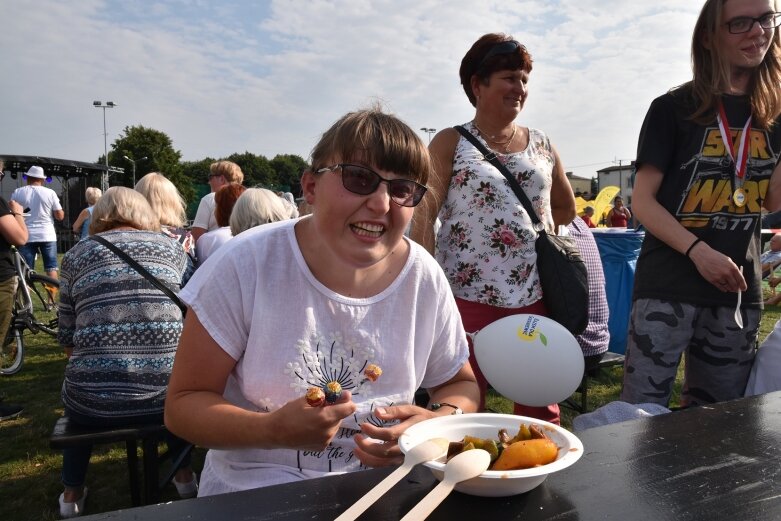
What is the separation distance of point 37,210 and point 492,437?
8847 millimetres

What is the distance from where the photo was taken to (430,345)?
1.48 m

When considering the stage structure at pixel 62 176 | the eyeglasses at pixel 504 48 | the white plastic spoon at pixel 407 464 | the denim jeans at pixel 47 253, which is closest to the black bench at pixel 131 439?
the white plastic spoon at pixel 407 464

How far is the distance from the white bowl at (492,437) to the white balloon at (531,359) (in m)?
0.70

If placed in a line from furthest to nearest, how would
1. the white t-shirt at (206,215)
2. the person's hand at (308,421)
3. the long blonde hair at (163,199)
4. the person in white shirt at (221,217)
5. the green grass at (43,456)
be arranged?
the white t-shirt at (206,215) < the person in white shirt at (221,217) < the long blonde hair at (163,199) < the green grass at (43,456) < the person's hand at (308,421)

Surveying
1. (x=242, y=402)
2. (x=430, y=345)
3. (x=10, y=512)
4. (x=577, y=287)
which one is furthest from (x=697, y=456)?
(x=10, y=512)

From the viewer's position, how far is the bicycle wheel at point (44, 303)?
19.5 ft

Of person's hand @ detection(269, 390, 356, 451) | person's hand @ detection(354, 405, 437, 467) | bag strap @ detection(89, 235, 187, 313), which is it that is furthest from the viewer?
bag strap @ detection(89, 235, 187, 313)

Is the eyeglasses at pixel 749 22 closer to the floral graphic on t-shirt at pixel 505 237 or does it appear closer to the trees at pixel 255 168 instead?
the floral graphic on t-shirt at pixel 505 237

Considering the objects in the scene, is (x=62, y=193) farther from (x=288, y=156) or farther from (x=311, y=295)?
(x=288, y=156)

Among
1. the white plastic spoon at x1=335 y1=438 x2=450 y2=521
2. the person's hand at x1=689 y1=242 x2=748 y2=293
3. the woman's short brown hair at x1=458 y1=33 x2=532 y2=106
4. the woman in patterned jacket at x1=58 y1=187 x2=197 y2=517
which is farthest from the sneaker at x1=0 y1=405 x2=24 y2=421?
the person's hand at x1=689 y1=242 x2=748 y2=293

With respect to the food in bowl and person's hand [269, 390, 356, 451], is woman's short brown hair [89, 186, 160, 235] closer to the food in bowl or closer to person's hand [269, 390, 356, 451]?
person's hand [269, 390, 356, 451]

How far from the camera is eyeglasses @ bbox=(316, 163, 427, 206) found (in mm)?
1268

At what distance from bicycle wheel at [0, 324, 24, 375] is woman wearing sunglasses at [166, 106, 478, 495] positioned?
4.78m

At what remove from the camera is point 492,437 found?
3.74 feet
